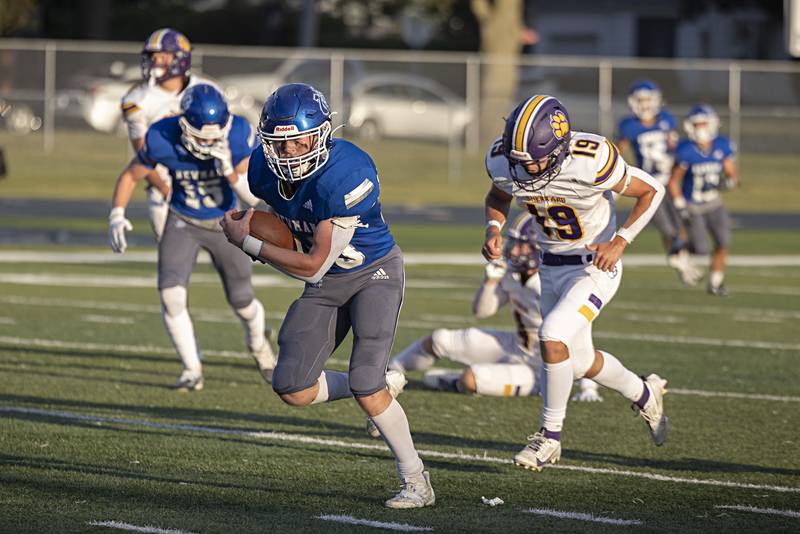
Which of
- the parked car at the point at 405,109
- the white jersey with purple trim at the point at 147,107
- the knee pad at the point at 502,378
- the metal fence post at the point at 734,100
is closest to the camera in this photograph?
the knee pad at the point at 502,378

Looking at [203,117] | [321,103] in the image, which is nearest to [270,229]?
[321,103]

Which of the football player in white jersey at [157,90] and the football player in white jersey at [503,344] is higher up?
the football player in white jersey at [157,90]

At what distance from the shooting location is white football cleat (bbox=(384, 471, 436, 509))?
19.1 ft

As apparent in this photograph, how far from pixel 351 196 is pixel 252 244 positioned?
0.42 metres

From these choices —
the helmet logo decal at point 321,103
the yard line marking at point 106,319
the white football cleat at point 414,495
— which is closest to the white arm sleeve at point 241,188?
the helmet logo decal at point 321,103

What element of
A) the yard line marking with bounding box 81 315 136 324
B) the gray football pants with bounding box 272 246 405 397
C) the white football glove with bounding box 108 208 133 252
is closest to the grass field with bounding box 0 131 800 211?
the yard line marking with bounding box 81 315 136 324

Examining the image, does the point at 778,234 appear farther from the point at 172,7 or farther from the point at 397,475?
the point at 172,7

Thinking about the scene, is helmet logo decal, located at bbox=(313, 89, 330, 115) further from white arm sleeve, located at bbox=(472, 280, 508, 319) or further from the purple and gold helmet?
the purple and gold helmet

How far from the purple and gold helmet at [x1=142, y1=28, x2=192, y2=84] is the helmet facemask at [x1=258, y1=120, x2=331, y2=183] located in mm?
3754

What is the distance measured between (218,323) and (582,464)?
16.8 feet

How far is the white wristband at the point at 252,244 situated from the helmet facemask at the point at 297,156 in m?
0.28

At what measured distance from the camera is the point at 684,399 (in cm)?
857

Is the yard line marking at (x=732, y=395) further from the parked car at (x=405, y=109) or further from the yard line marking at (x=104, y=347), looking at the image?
the parked car at (x=405, y=109)

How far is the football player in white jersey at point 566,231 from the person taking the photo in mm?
6578
